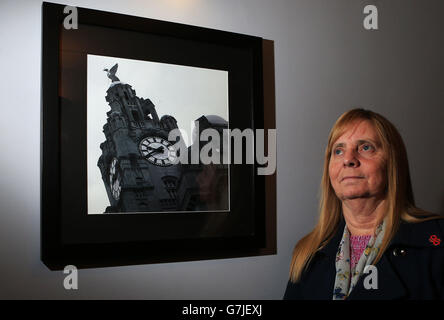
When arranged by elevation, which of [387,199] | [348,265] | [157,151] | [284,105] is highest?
[284,105]

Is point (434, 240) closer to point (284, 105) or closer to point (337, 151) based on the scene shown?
point (337, 151)

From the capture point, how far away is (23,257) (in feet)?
2.63

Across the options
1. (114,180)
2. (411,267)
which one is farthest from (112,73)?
(411,267)

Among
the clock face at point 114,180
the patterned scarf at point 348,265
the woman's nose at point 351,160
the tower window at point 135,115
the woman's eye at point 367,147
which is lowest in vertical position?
the patterned scarf at point 348,265

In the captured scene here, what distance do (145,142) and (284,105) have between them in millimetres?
345

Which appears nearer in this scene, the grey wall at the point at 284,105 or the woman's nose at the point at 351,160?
the grey wall at the point at 284,105

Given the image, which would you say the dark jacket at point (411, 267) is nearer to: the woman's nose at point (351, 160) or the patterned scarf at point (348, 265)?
the patterned scarf at point (348, 265)

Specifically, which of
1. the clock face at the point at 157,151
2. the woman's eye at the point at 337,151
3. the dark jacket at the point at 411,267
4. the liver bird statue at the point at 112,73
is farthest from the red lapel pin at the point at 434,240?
the liver bird statue at the point at 112,73

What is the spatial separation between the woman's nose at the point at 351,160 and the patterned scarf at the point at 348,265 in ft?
0.43

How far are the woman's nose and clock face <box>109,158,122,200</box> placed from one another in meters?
0.46

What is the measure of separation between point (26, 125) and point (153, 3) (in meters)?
0.36

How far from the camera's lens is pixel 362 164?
0.92 m

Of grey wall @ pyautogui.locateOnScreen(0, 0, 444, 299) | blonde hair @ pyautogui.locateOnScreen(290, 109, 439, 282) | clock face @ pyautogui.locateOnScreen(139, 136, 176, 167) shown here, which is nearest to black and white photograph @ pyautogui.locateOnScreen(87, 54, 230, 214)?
clock face @ pyautogui.locateOnScreen(139, 136, 176, 167)

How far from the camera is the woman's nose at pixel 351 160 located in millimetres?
928
